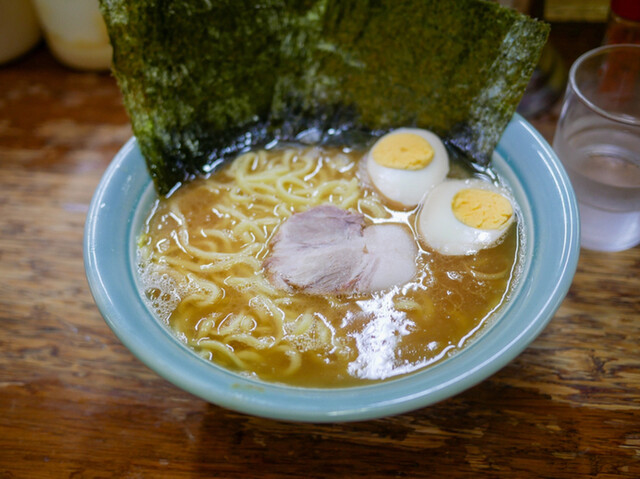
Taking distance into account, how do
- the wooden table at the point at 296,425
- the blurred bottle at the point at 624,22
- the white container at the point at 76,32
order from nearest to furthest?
1. the wooden table at the point at 296,425
2. the blurred bottle at the point at 624,22
3. the white container at the point at 76,32

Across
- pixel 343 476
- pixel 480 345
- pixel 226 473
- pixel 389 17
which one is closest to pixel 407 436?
pixel 343 476

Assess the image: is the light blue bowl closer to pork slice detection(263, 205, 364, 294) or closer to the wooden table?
the wooden table

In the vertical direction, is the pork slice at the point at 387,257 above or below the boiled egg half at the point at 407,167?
below

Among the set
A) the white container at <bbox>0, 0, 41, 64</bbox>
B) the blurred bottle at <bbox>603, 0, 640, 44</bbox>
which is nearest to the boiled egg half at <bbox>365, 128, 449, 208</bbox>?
the blurred bottle at <bbox>603, 0, 640, 44</bbox>

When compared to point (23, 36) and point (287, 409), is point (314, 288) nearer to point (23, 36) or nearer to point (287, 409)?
point (287, 409)

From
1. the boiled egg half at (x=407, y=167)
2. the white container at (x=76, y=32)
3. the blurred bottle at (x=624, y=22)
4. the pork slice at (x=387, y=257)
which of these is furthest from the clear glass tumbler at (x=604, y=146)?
the white container at (x=76, y=32)

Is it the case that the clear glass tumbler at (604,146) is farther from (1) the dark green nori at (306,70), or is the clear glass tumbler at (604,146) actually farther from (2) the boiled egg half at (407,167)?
(2) the boiled egg half at (407,167)

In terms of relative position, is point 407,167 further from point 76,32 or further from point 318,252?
point 76,32
